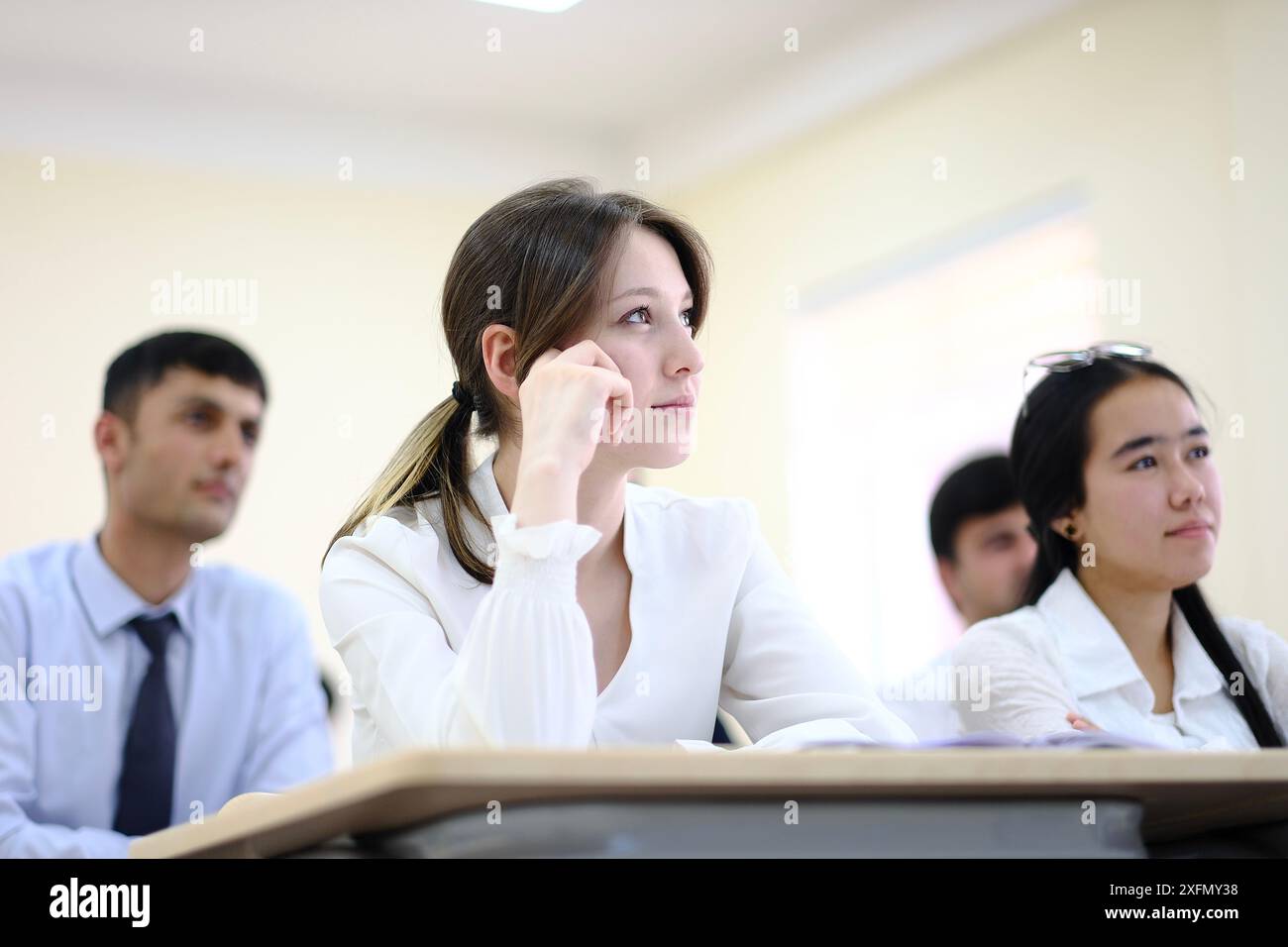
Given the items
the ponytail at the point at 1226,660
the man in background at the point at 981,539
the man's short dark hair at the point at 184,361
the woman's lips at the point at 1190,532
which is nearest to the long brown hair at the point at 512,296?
the woman's lips at the point at 1190,532

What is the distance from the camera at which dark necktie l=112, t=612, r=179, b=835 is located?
2.92 metres

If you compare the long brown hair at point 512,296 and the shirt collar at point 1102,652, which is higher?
the long brown hair at point 512,296

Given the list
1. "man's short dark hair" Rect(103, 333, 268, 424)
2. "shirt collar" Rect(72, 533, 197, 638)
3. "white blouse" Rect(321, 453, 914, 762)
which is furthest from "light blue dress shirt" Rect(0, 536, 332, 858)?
"white blouse" Rect(321, 453, 914, 762)

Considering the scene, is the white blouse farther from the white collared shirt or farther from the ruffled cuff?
the white collared shirt

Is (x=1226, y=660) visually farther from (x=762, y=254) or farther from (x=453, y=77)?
(x=453, y=77)

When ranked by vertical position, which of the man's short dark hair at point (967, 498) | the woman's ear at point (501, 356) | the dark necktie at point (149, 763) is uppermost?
the woman's ear at point (501, 356)

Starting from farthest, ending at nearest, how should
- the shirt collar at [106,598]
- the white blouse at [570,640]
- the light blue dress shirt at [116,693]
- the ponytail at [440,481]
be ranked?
the shirt collar at [106,598] < the light blue dress shirt at [116,693] < the ponytail at [440,481] < the white blouse at [570,640]

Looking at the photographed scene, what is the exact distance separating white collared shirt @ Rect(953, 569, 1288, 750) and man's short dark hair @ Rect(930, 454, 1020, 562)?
1.10m

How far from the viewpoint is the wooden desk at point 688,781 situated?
0.92 metres

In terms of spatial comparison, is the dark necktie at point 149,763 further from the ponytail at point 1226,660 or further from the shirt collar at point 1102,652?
the ponytail at point 1226,660

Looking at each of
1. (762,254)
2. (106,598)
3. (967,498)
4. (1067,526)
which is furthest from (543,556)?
(762,254)

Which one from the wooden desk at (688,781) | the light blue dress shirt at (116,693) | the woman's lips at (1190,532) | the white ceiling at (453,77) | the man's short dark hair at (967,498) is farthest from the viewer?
the white ceiling at (453,77)
